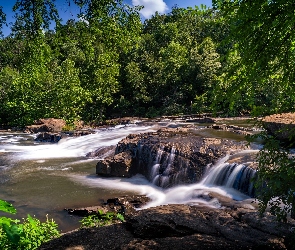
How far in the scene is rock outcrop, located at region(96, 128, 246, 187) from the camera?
1282 centimetres

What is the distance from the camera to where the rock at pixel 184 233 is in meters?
4.64

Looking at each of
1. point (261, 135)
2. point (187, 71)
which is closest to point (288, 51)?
point (261, 135)

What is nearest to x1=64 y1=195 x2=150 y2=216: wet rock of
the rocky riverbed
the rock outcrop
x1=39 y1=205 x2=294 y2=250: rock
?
the rock outcrop

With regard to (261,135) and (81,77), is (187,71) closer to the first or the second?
(81,77)

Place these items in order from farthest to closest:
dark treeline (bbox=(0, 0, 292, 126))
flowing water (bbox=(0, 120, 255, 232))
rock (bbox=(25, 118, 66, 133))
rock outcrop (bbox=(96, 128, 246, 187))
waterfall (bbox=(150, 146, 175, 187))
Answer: dark treeline (bbox=(0, 0, 292, 126)) < rock (bbox=(25, 118, 66, 133)) < waterfall (bbox=(150, 146, 175, 187)) < rock outcrop (bbox=(96, 128, 246, 187)) < flowing water (bbox=(0, 120, 255, 232))

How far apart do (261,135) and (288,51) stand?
3.95 feet

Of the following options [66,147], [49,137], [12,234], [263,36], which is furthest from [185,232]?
[49,137]

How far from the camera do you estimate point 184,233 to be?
17.0 feet

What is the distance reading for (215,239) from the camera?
15.8 ft

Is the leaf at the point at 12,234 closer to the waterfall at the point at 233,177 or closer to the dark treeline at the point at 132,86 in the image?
the waterfall at the point at 233,177

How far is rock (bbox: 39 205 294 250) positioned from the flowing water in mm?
Answer: 3941

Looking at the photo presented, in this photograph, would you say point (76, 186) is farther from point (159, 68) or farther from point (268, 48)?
point (159, 68)

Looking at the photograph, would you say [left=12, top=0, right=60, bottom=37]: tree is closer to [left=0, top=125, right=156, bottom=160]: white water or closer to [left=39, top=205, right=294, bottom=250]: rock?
[left=39, top=205, right=294, bottom=250]: rock

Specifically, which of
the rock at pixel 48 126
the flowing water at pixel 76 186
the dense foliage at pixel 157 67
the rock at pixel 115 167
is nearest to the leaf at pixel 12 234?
the dense foliage at pixel 157 67
